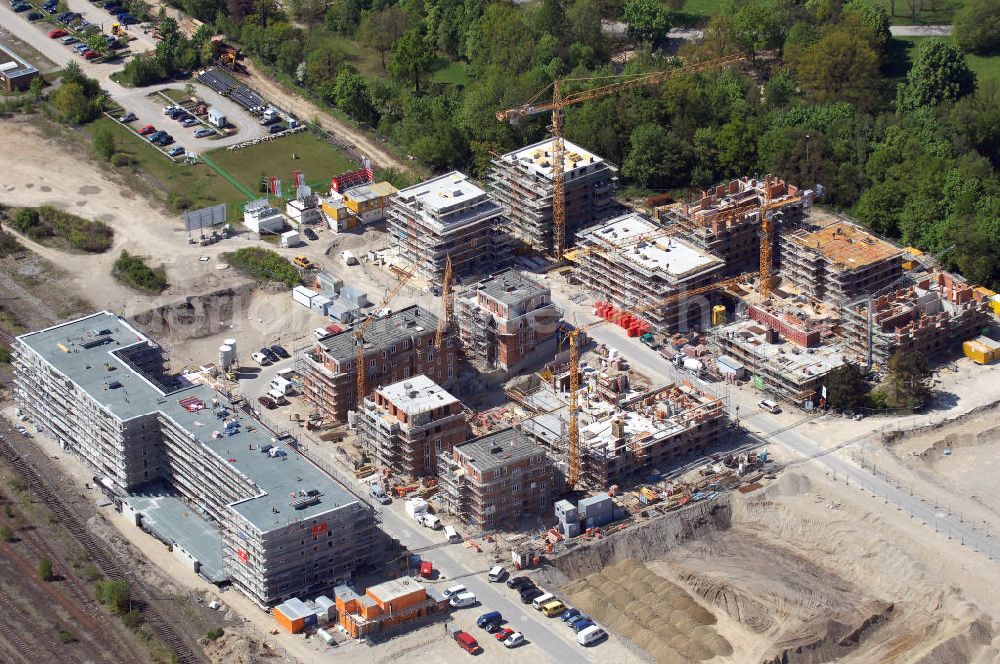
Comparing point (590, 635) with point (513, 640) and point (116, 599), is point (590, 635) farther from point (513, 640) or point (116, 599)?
point (116, 599)

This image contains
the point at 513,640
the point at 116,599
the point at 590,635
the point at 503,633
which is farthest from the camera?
the point at 116,599

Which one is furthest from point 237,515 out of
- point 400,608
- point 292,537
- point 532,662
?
point 532,662

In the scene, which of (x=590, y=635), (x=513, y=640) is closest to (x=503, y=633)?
(x=513, y=640)

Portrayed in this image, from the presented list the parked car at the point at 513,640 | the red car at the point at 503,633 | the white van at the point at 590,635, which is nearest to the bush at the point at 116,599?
the red car at the point at 503,633

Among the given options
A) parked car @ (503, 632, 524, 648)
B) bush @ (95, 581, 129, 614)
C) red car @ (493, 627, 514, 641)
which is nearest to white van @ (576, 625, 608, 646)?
parked car @ (503, 632, 524, 648)

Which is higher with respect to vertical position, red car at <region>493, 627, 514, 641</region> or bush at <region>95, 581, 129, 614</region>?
bush at <region>95, 581, 129, 614</region>

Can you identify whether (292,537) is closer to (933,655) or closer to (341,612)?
(341,612)

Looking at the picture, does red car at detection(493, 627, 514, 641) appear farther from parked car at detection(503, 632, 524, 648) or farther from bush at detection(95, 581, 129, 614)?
bush at detection(95, 581, 129, 614)
